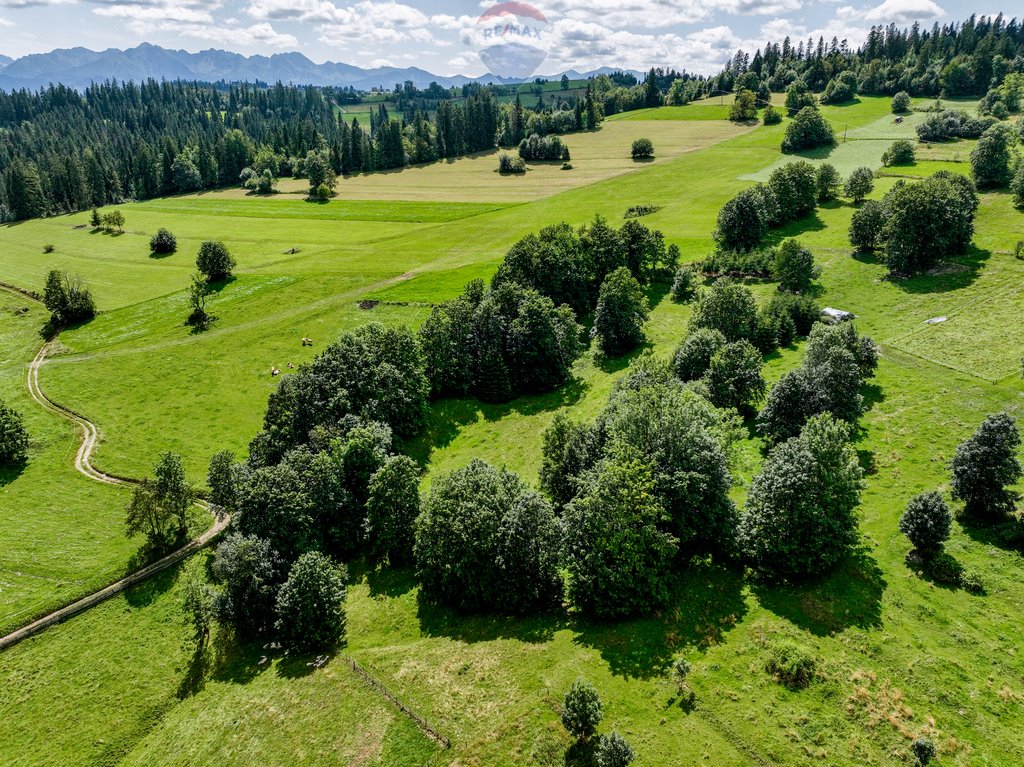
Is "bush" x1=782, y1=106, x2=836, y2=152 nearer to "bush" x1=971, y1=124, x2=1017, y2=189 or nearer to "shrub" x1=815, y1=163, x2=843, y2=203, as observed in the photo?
"shrub" x1=815, y1=163, x2=843, y2=203

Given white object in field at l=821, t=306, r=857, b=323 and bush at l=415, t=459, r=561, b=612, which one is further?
white object in field at l=821, t=306, r=857, b=323

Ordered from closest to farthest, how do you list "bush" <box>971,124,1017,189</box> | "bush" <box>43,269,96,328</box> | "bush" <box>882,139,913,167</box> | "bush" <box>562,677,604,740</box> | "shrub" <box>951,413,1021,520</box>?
"bush" <box>562,677,604,740</box>
"shrub" <box>951,413,1021,520</box>
"bush" <box>43,269,96,328</box>
"bush" <box>971,124,1017,189</box>
"bush" <box>882,139,913,167</box>

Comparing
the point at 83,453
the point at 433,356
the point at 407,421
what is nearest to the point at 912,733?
the point at 407,421

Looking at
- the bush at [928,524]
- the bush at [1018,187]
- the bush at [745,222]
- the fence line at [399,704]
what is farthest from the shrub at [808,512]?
the bush at [1018,187]

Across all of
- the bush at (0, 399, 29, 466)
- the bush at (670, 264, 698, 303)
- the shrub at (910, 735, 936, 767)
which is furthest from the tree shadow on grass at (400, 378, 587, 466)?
the shrub at (910, 735, 936, 767)

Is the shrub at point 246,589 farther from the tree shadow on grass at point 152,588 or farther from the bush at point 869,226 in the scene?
the bush at point 869,226

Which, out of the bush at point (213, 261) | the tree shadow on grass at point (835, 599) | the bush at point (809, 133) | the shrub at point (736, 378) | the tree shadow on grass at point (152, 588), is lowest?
the tree shadow on grass at point (152, 588)
